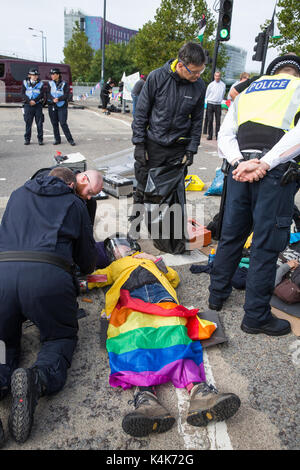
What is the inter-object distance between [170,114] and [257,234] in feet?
5.85

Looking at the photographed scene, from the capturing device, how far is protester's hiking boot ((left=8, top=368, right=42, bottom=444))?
1.81 metres

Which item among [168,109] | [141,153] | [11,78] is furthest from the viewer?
[11,78]

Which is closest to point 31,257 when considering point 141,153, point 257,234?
point 257,234

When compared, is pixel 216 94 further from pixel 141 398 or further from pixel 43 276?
pixel 141 398

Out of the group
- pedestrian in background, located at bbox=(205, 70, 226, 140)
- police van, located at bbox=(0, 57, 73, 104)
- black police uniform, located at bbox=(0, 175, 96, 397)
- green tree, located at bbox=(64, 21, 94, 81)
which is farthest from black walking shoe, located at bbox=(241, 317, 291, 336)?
green tree, located at bbox=(64, 21, 94, 81)

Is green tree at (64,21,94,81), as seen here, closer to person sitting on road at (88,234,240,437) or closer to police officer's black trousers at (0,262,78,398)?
person sitting on road at (88,234,240,437)

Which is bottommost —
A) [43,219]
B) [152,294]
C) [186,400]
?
[186,400]

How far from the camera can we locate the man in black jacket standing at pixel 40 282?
2031 mm

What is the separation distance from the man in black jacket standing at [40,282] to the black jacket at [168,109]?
5.59ft

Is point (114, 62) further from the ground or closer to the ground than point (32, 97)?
further from the ground

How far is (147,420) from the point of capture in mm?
1861

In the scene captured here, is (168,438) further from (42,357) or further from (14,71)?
(14,71)

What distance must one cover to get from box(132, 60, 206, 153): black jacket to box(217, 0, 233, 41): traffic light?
22.8 feet

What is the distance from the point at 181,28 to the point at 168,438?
3455 cm
